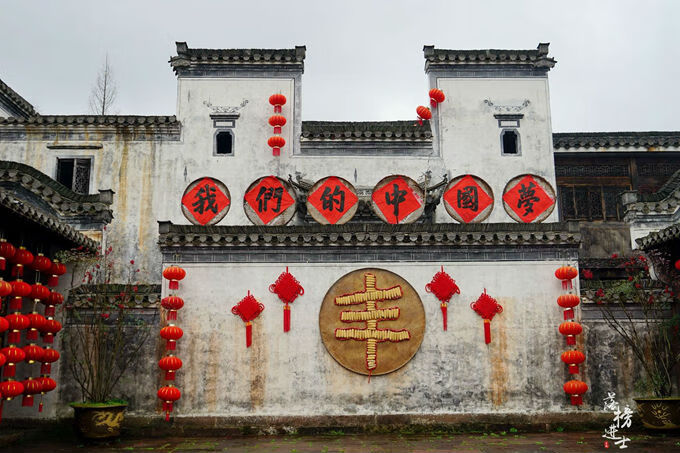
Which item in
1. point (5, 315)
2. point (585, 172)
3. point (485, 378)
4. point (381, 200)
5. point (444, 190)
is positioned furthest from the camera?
point (585, 172)

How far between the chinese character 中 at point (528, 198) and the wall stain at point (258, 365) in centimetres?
789

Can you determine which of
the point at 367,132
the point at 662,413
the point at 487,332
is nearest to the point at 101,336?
the point at 487,332

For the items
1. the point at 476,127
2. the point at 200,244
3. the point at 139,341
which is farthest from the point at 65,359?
the point at 476,127

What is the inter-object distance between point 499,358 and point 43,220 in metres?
7.38

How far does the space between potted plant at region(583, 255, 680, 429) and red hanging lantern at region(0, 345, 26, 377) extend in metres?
9.00

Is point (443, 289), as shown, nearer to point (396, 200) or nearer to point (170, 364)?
point (396, 200)

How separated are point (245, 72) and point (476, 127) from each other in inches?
233

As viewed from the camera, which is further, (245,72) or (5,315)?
Answer: (245,72)

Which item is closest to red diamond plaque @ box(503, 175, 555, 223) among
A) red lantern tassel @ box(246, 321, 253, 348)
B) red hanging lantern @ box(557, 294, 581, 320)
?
red hanging lantern @ box(557, 294, 581, 320)

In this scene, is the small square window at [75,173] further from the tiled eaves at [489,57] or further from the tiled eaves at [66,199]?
the tiled eaves at [489,57]

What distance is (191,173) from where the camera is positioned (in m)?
16.7

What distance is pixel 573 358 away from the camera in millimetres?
11102

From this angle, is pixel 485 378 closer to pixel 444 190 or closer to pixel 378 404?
pixel 378 404

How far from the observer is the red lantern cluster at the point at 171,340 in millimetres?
10914
